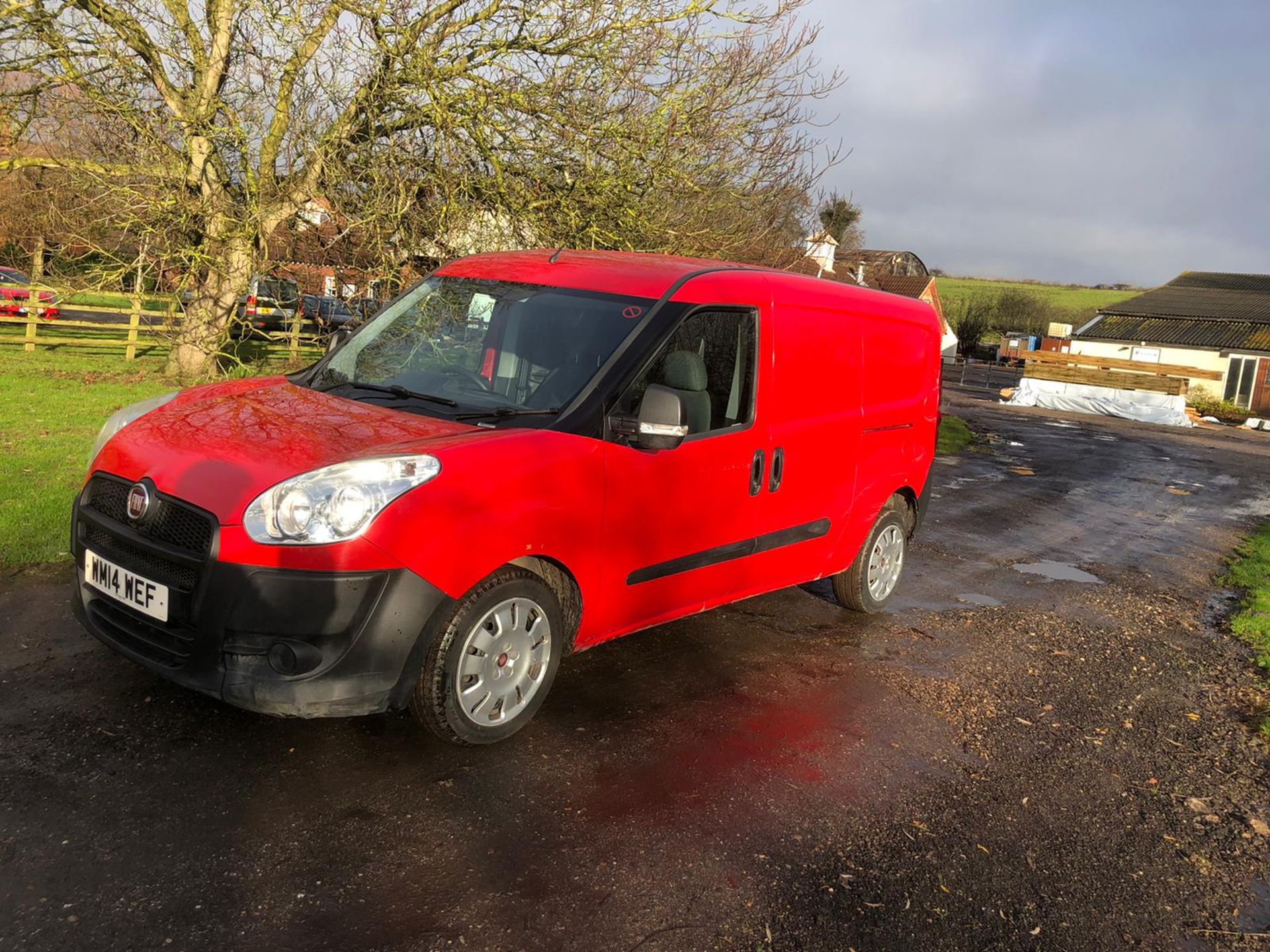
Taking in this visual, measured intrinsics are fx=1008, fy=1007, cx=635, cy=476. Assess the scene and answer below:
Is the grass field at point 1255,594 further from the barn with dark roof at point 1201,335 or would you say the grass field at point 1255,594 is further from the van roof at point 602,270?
the barn with dark roof at point 1201,335

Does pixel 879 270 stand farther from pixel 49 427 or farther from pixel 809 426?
pixel 809 426

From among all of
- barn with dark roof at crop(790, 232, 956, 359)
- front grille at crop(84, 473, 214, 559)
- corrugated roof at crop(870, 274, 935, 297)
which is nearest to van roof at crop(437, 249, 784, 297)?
front grille at crop(84, 473, 214, 559)

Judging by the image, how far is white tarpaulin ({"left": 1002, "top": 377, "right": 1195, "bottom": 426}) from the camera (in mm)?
34438

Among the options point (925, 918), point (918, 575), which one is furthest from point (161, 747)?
point (918, 575)

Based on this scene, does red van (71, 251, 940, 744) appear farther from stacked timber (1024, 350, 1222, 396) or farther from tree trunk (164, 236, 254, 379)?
stacked timber (1024, 350, 1222, 396)

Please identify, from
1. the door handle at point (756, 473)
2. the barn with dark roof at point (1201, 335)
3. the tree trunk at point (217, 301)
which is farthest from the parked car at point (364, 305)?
the barn with dark roof at point (1201, 335)

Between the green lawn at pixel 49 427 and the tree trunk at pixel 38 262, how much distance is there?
1590 millimetres

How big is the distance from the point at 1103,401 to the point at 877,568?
108ft

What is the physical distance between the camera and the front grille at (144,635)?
371 centimetres

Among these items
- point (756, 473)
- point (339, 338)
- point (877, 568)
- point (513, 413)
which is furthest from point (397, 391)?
point (877, 568)

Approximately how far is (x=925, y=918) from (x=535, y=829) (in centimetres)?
132

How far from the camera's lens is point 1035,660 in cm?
609

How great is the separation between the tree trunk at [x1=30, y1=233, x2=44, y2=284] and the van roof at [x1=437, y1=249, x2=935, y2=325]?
31.7 feet

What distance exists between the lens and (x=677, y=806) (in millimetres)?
3797
